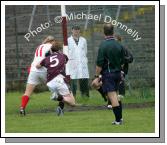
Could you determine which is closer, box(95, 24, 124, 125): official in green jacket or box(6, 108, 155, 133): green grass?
box(6, 108, 155, 133): green grass

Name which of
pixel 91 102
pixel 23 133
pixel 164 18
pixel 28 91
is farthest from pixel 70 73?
pixel 23 133

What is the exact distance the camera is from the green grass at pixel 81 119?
52.2 ft

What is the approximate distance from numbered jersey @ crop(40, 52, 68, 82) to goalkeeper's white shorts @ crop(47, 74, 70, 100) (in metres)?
0.08

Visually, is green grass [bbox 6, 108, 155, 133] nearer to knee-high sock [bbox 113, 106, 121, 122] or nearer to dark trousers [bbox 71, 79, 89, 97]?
knee-high sock [bbox 113, 106, 121, 122]

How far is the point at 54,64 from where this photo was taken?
1802 cm

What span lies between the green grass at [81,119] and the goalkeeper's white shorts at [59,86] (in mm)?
520

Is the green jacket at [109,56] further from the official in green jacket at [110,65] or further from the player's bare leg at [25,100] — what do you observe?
the player's bare leg at [25,100]

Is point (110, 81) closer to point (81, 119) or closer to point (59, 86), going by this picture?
point (81, 119)

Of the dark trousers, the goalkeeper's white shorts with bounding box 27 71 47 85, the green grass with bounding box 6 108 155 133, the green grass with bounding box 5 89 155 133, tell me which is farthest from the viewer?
the dark trousers

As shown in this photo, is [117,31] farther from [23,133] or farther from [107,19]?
[23,133]

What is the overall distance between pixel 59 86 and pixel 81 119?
3.40ft

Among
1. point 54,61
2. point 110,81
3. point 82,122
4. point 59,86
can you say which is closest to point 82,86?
point 59,86

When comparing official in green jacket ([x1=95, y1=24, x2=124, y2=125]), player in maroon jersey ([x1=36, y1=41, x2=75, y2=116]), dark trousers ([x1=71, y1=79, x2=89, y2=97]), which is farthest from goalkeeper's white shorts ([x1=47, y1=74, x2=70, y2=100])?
dark trousers ([x1=71, y1=79, x2=89, y2=97])

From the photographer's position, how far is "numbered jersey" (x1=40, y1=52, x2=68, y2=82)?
59.1ft
